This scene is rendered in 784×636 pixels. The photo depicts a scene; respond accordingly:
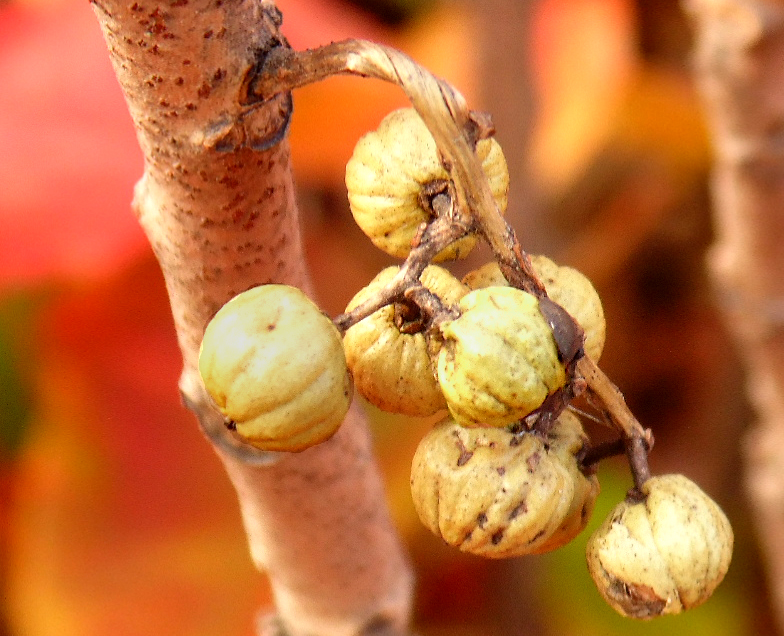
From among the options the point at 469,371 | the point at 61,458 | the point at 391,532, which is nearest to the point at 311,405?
the point at 469,371

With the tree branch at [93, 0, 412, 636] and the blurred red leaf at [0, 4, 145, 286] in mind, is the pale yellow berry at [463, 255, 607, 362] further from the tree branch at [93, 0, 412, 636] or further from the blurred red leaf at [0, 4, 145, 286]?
the blurred red leaf at [0, 4, 145, 286]

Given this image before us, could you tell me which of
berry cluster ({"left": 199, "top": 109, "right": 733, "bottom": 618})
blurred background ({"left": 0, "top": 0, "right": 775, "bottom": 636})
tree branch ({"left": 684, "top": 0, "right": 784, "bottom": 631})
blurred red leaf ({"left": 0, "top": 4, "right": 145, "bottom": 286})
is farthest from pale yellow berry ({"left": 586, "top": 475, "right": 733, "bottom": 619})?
blurred red leaf ({"left": 0, "top": 4, "right": 145, "bottom": 286})

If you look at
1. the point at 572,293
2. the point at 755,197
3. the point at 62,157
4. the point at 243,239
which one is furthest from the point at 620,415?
the point at 62,157

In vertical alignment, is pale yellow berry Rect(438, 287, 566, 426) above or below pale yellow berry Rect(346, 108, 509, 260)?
below

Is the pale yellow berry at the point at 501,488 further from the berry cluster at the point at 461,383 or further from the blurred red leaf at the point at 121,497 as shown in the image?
the blurred red leaf at the point at 121,497

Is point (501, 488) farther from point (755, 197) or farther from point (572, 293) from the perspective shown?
point (755, 197)

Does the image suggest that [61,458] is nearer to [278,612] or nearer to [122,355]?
[122,355]
